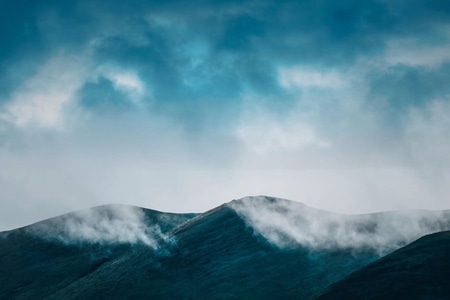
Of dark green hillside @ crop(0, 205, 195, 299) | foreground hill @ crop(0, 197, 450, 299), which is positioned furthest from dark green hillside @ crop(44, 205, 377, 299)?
dark green hillside @ crop(0, 205, 195, 299)

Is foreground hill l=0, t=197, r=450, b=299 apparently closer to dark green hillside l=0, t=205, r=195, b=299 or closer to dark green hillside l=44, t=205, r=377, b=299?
dark green hillside l=44, t=205, r=377, b=299

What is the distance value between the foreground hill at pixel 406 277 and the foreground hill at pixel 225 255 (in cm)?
912

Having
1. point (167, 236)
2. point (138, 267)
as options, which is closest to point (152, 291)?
point (138, 267)

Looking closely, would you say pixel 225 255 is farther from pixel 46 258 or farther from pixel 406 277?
pixel 46 258

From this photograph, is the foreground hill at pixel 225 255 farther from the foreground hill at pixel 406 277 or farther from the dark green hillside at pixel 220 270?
the foreground hill at pixel 406 277

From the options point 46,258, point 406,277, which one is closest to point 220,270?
point 406,277

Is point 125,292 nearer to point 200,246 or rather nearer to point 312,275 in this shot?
point 200,246

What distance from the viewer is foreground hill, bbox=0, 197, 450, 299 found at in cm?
8700

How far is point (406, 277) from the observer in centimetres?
6494

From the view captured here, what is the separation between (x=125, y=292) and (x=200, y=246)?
18.1 metres

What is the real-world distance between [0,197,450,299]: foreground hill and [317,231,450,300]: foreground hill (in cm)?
912

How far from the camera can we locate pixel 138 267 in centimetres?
9988

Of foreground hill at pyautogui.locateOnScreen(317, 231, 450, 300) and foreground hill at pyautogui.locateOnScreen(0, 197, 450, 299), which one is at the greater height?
foreground hill at pyautogui.locateOnScreen(0, 197, 450, 299)

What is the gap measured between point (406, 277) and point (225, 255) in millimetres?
39848
